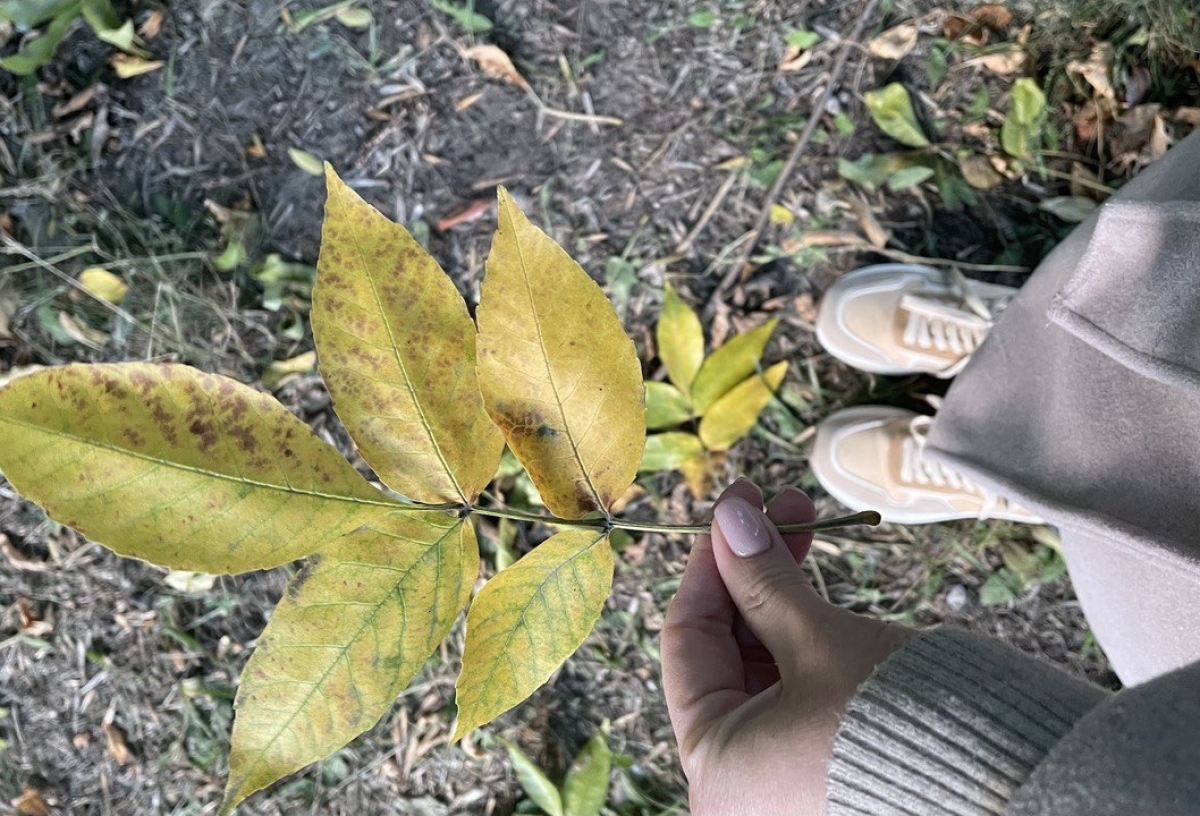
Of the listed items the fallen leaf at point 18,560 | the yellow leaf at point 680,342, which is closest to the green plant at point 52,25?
the fallen leaf at point 18,560

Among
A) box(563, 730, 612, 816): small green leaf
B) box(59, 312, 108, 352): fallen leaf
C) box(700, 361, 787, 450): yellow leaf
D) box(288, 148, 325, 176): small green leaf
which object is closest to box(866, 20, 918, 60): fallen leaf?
box(700, 361, 787, 450): yellow leaf

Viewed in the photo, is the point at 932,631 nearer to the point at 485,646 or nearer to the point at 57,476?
the point at 485,646

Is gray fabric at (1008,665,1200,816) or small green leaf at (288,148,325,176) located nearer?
gray fabric at (1008,665,1200,816)

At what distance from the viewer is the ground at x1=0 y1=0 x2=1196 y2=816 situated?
1.61 meters

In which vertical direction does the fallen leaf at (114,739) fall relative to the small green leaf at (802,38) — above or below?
below

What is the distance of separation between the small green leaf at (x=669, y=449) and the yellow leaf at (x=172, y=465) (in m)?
0.95

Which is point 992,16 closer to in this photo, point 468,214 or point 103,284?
point 468,214

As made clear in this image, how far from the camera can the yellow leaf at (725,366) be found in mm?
1562

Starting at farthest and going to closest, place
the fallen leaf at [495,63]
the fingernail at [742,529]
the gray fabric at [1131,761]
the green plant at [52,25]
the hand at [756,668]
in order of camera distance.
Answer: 1. the fallen leaf at [495,63]
2. the green plant at [52,25]
3. the fingernail at [742,529]
4. the hand at [756,668]
5. the gray fabric at [1131,761]

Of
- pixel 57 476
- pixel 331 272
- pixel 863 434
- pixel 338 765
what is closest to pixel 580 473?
pixel 331 272

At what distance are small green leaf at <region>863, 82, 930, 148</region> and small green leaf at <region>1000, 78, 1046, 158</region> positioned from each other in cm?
17

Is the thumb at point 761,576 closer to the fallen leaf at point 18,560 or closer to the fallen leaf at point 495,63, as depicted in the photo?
the fallen leaf at point 495,63

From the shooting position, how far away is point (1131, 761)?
1.56 ft

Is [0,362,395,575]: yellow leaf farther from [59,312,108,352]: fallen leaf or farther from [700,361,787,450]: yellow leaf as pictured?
[59,312,108,352]: fallen leaf
